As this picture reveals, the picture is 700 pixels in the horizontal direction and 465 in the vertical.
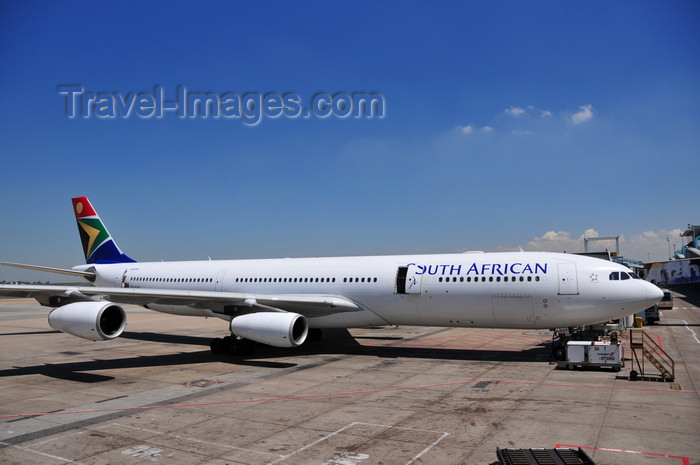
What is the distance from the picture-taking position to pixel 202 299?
20.2 m

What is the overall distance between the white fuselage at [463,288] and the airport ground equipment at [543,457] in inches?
459

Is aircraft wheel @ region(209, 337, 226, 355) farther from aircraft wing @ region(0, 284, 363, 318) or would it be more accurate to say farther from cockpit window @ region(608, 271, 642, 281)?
cockpit window @ region(608, 271, 642, 281)

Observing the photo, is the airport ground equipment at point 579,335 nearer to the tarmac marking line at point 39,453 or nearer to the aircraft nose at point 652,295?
the aircraft nose at point 652,295

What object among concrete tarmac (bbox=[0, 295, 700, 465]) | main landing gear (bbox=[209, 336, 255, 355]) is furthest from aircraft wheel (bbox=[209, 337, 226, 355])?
concrete tarmac (bbox=[0, 295, 700, 465])

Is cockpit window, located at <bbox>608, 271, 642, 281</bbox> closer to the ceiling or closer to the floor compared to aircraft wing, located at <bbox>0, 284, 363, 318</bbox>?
closer to the ceiling

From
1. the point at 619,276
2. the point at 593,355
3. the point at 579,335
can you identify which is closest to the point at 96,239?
the point at 579,335

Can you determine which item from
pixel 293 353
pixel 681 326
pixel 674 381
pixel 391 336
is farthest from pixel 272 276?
pixel 681 326

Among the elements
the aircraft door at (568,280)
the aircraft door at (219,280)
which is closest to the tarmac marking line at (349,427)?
the aircraft door at (568,280)

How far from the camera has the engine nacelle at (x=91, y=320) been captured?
16.8 metres

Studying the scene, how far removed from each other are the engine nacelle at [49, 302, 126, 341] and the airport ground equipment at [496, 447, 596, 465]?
1417 cm

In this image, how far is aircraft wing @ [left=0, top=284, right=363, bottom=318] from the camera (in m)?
18.9

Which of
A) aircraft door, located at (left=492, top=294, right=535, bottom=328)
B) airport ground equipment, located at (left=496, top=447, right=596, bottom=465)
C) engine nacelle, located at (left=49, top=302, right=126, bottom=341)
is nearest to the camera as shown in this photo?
airport ground equipment, located at (left=496, top=447, right=596, bottom=465)

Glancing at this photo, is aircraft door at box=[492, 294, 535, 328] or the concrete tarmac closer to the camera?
the concrete tarmac

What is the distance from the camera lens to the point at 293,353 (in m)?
21.4
